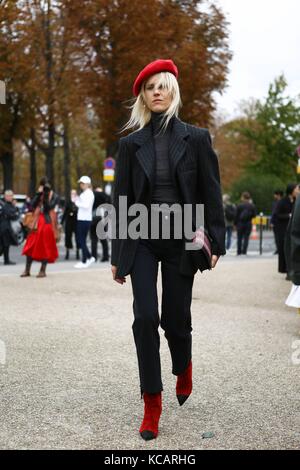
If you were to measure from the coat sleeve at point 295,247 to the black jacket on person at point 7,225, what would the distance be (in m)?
11.5

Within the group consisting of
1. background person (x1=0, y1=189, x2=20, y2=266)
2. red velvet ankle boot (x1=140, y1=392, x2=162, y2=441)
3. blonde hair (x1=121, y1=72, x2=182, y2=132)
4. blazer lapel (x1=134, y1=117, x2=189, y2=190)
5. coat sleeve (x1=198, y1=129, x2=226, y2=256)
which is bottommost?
red velvet ankle boot (x1=140, y1=392, x2=162, y2=441)

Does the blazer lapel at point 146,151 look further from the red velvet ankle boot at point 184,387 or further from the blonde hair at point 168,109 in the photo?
the red velvet ankle boot at point 184,387

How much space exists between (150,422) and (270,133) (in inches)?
1832

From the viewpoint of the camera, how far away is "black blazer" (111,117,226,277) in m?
4.52

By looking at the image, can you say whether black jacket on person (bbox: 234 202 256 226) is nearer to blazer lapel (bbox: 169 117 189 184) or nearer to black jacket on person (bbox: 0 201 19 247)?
black jacket on person (bbox: 0 201 19 247)

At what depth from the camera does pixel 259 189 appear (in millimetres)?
44781

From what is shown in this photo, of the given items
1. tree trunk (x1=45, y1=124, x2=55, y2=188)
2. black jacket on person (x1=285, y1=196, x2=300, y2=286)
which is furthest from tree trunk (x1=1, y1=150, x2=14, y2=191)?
black jacket on person (x1=285, y1=196, x2=300, y2=286)

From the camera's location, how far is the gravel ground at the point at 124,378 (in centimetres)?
438

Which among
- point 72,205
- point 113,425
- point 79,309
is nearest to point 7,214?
point 72,205

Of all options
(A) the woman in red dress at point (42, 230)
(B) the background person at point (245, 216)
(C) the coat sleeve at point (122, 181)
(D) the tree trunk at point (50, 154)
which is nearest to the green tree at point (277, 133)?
(D) the tree trunk at point (50, 154)

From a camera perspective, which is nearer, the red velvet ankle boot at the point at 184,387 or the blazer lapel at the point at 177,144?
the blazer lapel at the point at 177,144

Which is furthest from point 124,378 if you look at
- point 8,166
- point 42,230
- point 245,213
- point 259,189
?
point 259,189

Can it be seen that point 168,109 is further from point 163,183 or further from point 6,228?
point 6,228

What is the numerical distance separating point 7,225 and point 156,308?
46.6ft
